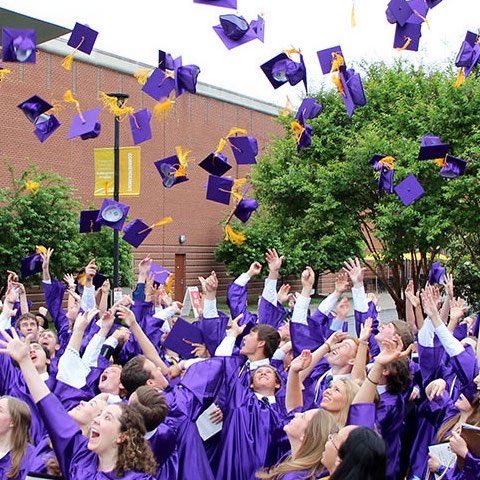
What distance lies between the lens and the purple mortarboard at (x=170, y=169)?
895 centimetres

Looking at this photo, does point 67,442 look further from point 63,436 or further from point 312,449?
point 312,449

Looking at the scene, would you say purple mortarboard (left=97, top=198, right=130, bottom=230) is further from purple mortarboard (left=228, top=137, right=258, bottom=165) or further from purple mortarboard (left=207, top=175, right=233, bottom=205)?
purple mortarboard (left=228, top=137, right=258, bottom=165)

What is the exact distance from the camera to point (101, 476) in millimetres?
3168

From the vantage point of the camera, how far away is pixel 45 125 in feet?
27.5

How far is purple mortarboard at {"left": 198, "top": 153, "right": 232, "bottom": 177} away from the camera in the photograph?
8.34 metres

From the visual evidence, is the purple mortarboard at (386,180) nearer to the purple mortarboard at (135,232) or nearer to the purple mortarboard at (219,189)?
the purple mortarboard at (219,189)

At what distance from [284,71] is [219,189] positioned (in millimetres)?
1508

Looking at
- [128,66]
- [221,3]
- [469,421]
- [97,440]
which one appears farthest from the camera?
[128,66]

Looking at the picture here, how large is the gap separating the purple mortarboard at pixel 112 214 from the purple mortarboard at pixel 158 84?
4.20 ft

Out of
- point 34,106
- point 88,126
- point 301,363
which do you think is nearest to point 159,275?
point 88,126

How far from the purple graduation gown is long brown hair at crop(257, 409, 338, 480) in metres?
0.84

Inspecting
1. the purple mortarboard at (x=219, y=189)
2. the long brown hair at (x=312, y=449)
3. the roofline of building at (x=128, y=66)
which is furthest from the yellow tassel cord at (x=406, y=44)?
the roofline of building at (x=128, y=66)

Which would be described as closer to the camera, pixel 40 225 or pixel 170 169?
pixel 170 169

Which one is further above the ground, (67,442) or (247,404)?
(67,442)
